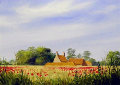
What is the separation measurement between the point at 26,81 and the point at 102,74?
287cm

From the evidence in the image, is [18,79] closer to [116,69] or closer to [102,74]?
[102,74]

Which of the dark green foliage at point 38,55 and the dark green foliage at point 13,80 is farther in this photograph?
the dark green foliage at point 38,55

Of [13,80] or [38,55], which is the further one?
[38,55]

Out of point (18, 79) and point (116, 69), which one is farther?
point (116, 69)

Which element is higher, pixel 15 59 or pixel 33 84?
pixel 15 59

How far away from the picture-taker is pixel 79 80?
20.0ft

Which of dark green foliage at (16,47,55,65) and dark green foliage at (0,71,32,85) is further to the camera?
dark green foliage at (16,47,55,65)

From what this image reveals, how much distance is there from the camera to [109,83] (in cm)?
689

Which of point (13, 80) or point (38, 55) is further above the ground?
point (38, 55)

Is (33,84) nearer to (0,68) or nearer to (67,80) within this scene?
(67,80)

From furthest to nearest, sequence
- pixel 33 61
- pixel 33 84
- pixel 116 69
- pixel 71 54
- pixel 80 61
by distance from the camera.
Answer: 1. pixel 71 54
2. pixel 33 61
3. pixel 80 61
4. pixel 116 69
5. pixel 33 84

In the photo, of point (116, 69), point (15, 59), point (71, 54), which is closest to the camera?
point (15, 59)

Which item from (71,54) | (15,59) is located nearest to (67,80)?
(15,59)

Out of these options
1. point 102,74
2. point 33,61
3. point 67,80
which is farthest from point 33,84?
point 33,61
